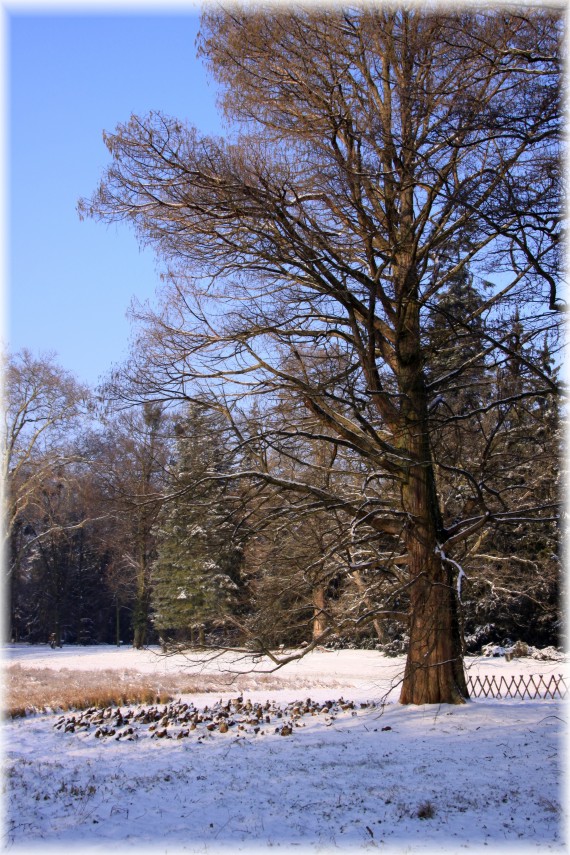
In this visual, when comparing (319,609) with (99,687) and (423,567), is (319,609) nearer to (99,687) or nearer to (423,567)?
(423,567)

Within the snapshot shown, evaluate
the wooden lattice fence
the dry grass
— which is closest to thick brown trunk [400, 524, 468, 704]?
the dry grass

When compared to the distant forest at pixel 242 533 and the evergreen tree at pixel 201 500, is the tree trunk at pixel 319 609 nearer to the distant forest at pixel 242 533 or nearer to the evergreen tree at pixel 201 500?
the distant forest at pixel 242 533

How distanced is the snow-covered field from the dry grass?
6.42ft

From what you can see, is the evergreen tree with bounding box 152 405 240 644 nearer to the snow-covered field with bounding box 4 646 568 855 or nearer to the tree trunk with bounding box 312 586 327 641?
the tree trunk with bounding box 312 586 327 641

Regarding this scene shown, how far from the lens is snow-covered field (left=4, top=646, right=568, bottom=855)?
5570mm

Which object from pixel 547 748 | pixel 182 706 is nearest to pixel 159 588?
pixel 182 706

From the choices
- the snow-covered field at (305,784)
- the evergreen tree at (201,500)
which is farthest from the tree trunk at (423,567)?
the evergreen tree at (201,500)

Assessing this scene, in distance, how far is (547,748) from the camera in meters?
7.81

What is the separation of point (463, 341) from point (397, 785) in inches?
237

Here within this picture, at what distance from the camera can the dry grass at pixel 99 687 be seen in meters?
12.8

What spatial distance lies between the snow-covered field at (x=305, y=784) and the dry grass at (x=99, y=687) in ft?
6.42

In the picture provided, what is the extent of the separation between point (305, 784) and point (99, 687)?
1065cm

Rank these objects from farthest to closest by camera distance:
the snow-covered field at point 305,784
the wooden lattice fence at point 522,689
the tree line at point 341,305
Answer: the wooden lattice fence at point 522,689
the tree line at point 341,305
the snow-covered field at point 305,784

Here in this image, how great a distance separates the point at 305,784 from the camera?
22.6 ft
